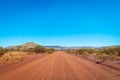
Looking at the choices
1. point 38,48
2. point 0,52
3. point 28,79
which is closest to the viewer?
point 28,79

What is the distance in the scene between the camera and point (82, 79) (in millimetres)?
12867

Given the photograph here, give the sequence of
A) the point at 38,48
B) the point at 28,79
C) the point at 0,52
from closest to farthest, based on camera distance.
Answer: the point at 28,79 → the point at 0,52 → the point at 38,48

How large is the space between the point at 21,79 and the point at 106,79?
5568 mm

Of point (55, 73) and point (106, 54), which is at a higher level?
point (106, 54)

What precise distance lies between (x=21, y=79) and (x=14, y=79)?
1.51ft

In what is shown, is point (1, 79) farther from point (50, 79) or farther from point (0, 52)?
point (0, 52)

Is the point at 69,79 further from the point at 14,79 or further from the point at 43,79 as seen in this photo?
the point at 14,79

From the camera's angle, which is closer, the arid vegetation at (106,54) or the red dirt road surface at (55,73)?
the red dirt road surface at (55,73)

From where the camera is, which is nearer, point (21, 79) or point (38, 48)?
point (21, 79)

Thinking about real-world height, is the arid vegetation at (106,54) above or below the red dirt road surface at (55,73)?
above

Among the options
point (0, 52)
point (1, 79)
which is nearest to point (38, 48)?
point (0, 52)

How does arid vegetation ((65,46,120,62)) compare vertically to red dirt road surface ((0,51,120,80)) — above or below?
above

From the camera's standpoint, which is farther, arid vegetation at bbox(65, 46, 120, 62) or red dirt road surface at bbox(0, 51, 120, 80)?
arid vegetation at bbox(65, 46, 120, 62)

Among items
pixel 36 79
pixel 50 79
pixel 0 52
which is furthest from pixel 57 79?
pixel 0 52
